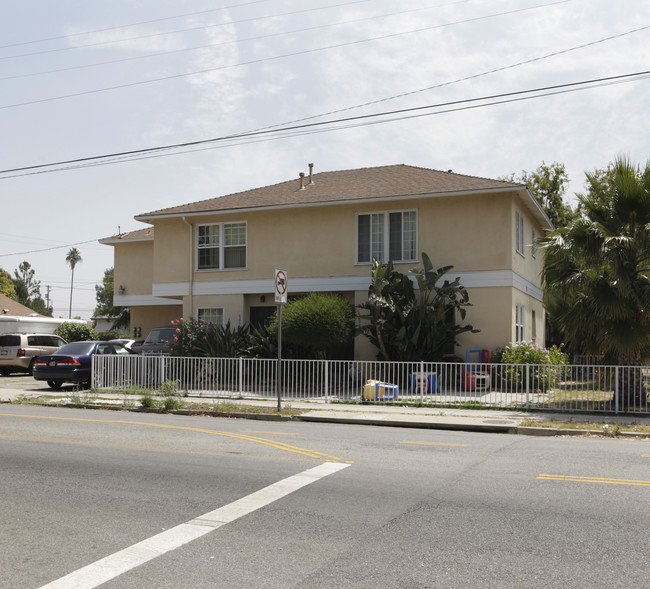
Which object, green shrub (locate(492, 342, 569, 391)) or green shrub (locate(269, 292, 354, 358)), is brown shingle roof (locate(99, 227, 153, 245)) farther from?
green shrub (locate(492, 342, 569, 391))

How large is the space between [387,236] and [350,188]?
2.49m

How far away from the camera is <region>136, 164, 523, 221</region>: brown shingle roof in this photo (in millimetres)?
21375

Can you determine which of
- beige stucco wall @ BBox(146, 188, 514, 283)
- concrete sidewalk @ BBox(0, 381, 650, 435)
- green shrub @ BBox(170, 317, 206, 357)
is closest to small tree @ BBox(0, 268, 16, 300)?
beige stucco wall @ BBox(146, 188, 514, 283)

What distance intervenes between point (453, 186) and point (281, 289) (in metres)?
8.49

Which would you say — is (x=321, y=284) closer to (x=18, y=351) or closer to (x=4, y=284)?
(x=18, y=351)

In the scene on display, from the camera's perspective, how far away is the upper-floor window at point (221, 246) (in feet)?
80.2

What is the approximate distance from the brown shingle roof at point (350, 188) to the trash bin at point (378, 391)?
22.8ft

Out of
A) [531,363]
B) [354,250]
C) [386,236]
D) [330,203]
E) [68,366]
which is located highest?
[330,203]

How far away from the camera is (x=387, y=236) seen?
72.7ft

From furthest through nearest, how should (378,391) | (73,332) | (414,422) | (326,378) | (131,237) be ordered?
(73,332), (131,237), (326,378), (378,391), (414,422)

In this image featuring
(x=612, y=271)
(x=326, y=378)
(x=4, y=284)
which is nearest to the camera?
(x=612, y=271)

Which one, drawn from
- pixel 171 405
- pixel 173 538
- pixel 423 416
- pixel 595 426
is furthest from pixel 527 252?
pixel 173 538

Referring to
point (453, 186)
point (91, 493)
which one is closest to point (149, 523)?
point (91, 493)

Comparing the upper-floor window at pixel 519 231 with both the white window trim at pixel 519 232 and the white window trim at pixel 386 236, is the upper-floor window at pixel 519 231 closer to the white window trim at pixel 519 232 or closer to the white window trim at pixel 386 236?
the white window trim at pixel 519 232
